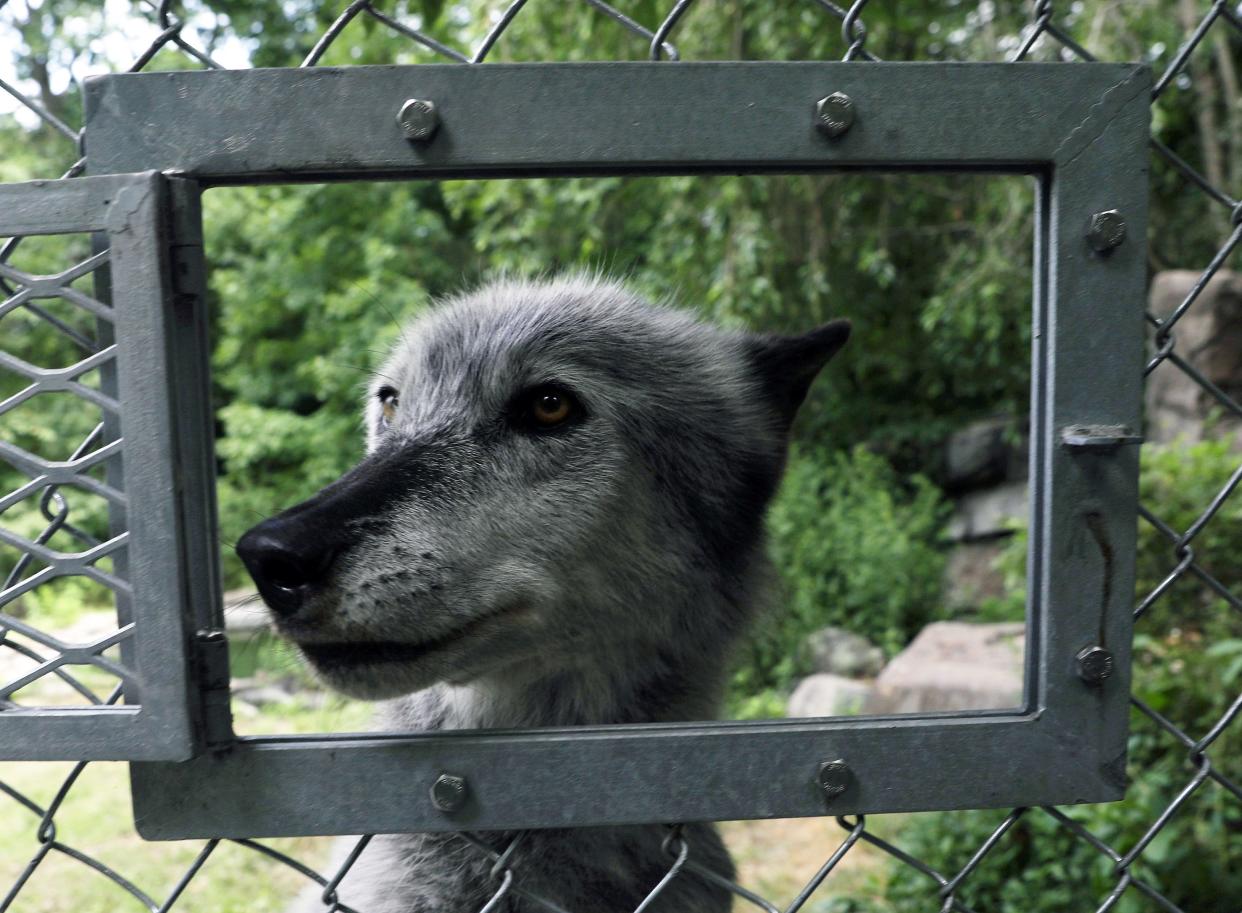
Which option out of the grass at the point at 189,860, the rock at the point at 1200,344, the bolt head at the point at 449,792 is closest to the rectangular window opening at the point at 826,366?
the grass at the point at 189,860

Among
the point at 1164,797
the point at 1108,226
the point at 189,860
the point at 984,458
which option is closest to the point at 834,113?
the point at 1108,226

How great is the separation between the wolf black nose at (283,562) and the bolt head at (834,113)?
92 centimetres

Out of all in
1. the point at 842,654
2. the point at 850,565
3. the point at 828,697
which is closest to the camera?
the point at 828,697

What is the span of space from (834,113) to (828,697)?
6.29 m

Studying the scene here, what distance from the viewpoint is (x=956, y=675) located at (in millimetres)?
6199

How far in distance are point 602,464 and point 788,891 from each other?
3753 mm

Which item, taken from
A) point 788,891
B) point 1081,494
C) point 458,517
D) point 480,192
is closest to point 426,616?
point 458,517

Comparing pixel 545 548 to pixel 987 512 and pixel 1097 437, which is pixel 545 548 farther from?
pixel 987 512

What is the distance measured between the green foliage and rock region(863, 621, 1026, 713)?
1415mm

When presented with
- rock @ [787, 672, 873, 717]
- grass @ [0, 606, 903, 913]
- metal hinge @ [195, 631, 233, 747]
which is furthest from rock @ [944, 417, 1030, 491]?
metal hinge @ [195, 631, 233, 747]

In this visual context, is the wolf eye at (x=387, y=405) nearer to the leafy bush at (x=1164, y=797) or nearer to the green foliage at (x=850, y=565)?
the leafy bush at (x=1164, y=797)

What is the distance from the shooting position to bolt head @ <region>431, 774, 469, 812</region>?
1298 millimetres

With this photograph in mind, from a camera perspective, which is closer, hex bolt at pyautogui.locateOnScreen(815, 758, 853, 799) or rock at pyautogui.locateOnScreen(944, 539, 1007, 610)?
hex bolt at pyautogui.locateOnScreen(815, 758, 853, 799)

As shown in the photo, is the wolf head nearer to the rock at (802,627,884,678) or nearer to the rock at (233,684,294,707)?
the rock at (233,684,294,707)
